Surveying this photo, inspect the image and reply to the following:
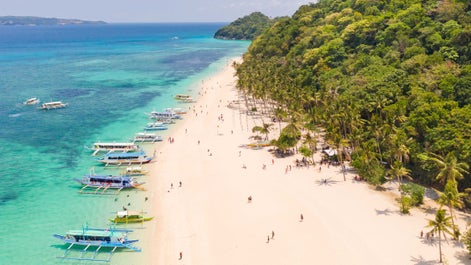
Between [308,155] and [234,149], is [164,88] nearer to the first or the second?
[234,149]

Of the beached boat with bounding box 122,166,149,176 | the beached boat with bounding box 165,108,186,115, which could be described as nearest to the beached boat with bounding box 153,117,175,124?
the beached boat with bounding box 165,108,186,115

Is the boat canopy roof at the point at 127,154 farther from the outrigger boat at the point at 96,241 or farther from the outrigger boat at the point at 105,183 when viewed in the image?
the outrigger boat at the point at 96,241

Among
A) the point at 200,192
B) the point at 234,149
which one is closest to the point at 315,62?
the point at 234,149

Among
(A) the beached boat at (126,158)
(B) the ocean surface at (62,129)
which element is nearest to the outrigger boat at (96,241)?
(B) the ocean surface at (62,129)

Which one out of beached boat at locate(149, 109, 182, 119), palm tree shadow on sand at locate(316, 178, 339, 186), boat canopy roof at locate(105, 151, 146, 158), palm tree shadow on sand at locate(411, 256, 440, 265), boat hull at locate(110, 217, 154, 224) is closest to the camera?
palm tree shadow on sand at locate(411, 256, 440, 265)

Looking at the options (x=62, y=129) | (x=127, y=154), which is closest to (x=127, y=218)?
(x=127, y=154)

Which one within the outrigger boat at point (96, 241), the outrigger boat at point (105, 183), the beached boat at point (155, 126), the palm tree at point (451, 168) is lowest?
the outrigger boat at point (96, 241)

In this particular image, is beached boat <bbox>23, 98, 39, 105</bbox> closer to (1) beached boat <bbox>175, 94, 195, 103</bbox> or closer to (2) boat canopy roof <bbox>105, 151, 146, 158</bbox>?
(1) beached boat <bbox>175, 94, 195, 103</bbox>
